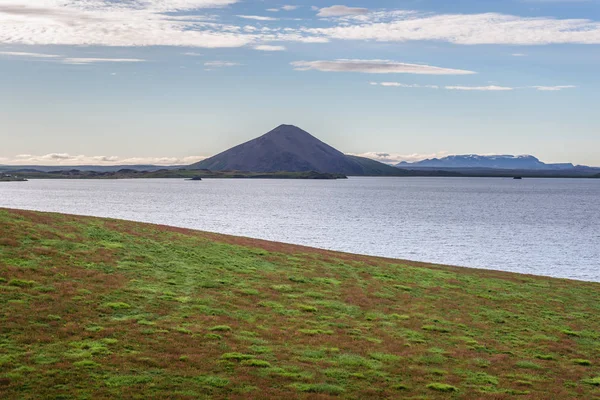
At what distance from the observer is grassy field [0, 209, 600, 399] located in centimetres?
2278

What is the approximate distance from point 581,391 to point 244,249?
32.1 metres

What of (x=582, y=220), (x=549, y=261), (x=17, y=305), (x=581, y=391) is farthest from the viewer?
(x=582, y=220)

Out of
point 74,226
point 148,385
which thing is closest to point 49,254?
point 74,226

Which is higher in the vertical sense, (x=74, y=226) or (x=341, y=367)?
(x=74, y=226)

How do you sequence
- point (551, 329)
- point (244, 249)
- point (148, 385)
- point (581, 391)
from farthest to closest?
point (244, 249), point (551, 329), point (581, 391), point (148, 385)

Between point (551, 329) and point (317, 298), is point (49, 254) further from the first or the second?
point (551, 329)

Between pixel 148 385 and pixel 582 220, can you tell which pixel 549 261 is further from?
pixel 582 220

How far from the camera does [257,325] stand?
31172 mm

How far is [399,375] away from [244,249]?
93.1 ft

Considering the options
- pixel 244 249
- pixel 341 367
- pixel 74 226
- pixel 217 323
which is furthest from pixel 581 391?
pixel 74 226

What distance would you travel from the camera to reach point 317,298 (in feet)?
127

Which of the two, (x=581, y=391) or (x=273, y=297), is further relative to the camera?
(x=273, y=297)

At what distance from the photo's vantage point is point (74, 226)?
157 ft

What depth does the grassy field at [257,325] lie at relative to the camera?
22.8 m
